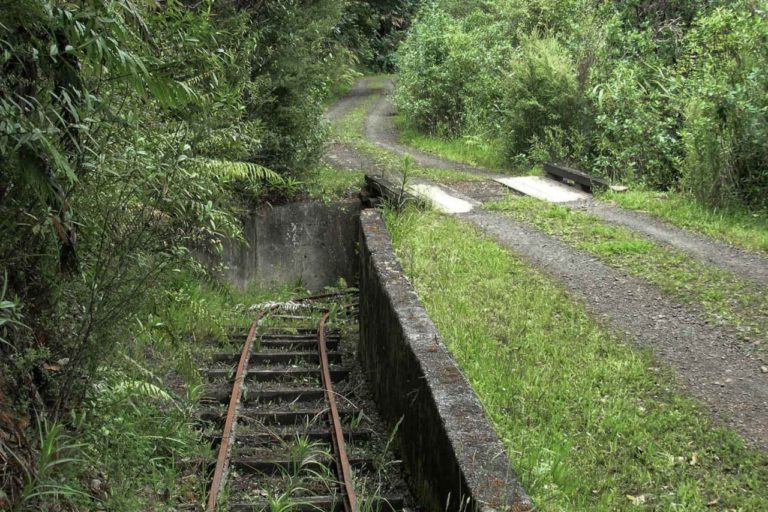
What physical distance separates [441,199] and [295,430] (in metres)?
7.28

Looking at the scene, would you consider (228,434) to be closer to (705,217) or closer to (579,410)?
(579,410)

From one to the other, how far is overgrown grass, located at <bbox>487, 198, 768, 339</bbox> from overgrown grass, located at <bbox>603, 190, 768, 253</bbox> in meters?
0.81

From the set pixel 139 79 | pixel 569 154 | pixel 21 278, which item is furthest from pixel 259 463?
pixel 569 154

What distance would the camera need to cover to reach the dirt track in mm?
5855

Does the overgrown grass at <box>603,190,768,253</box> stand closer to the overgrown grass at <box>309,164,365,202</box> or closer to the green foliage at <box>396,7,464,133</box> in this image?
the overgrown grass at <box>309,164,365,202</box>

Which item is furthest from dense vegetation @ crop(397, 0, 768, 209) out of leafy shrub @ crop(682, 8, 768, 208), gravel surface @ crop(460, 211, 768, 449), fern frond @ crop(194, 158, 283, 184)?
fern frond @ crop(194, 158, 283, 184)

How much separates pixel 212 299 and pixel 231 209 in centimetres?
124

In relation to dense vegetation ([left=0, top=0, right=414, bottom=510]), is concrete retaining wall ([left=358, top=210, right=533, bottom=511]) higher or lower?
lower

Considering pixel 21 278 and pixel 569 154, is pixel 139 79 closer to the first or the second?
pixel 21 278

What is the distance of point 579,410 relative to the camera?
568 centimetres

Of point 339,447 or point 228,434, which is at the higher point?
point 339,447

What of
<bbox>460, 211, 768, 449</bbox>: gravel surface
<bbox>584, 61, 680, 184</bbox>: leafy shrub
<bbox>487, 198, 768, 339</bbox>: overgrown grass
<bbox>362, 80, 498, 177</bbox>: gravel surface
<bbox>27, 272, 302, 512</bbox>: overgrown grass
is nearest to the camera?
<bbox>27, 272, 302, 512</bbox>: overgrown grass

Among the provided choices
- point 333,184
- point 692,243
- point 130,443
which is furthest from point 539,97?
point 130,443

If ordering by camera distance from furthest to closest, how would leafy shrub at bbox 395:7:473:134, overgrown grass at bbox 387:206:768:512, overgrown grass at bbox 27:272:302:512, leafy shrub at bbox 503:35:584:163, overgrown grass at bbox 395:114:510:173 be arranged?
leafy shrub at bbox 395:7:473:134 → overgrown grass at bbox 395:114:510:173 → leafy shrub at bbox 503:35:584:163 → overgrown grass at bbox 387:206:768:512 → overgrown grass at bbox 27:272:302:512
